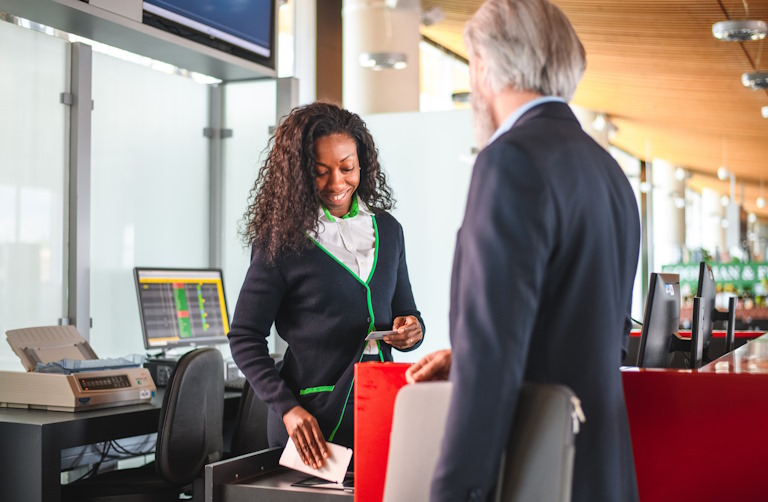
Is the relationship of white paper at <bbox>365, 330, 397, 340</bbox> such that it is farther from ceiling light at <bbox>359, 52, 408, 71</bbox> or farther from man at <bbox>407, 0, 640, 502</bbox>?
ceiling light at <bbox>359, 52, 408, 71</bbox>

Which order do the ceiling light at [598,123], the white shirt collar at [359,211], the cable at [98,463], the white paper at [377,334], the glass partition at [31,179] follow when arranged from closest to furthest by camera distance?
1. the white paper at [377,334]
2. the white shirt collar at [359,211]
3. the glass partition at [31,179]
4. the cable at [98,463]
5. the ceiling light at [598,123]

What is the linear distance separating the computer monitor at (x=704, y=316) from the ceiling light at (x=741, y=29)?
4.97 meters

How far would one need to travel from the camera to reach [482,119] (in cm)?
135

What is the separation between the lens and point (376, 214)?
221cm

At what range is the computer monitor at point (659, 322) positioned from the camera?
229 centimetres

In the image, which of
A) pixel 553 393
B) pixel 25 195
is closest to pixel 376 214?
pixel 553 393


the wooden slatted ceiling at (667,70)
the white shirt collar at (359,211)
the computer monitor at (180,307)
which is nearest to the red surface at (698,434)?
the white shirt collar at (359,211)

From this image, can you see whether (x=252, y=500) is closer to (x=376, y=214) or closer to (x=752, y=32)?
(x=376, y=214)

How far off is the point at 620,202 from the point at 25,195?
2.99m

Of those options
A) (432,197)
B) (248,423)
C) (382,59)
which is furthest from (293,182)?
(382,59)

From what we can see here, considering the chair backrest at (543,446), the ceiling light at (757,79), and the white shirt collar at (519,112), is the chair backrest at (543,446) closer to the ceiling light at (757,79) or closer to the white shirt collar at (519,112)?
the white shirt collar at (519,112)

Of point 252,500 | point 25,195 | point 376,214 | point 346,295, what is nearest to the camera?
point 252,500

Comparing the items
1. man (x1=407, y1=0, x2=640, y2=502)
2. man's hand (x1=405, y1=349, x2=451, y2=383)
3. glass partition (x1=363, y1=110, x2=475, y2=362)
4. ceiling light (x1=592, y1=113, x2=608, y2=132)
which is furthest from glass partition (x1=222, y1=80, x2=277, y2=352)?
ceiling light (x1=592, y1=113, x2=608, y2=132)

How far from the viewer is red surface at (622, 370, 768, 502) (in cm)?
169
